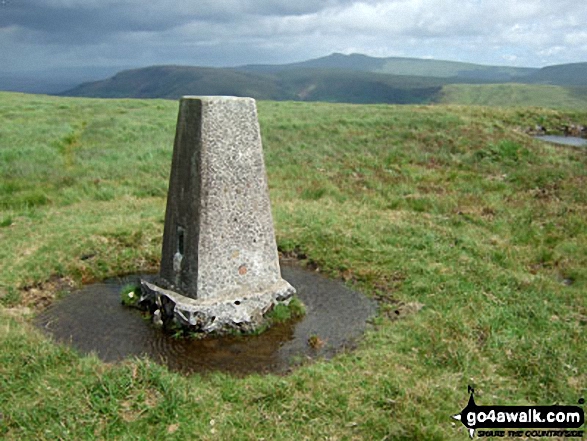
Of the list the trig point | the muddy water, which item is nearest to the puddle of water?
the muddy water

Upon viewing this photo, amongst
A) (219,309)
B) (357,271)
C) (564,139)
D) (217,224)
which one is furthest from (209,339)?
(564,139)

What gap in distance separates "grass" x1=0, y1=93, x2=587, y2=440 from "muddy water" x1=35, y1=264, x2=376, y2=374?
453mm

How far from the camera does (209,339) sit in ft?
27.3

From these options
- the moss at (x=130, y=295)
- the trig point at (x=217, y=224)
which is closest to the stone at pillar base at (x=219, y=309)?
the trig point at (x=217, y=224)

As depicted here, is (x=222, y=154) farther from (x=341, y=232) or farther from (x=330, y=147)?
(x=330, y=147)

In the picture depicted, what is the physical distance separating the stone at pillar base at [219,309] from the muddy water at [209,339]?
8.8 inches

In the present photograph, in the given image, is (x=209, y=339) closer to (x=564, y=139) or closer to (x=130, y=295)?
(x=130, y=295)

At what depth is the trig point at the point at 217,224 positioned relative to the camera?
8.36 metres

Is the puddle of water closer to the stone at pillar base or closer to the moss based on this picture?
the stone at pillar base

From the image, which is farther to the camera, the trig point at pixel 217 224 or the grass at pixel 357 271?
the trig point at pixel 217 224

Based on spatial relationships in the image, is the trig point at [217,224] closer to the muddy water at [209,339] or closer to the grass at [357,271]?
the muddy water at [209,339]

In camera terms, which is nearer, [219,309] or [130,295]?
[219,309]

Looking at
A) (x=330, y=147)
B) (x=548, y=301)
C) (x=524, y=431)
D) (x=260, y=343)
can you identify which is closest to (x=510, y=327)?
(x=548, y=301)

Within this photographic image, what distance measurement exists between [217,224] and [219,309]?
56.8 inches
